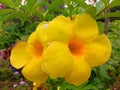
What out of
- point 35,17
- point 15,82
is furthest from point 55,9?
point 15,82

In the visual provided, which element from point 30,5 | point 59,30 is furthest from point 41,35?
point 30,5

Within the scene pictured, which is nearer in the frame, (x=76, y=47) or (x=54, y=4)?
(x=76, y=47)

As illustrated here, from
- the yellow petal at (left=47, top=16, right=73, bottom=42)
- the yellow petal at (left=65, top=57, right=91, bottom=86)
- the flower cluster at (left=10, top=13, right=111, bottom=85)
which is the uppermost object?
the yellow petal at (left=47, top=16, right=73, bottom=42)

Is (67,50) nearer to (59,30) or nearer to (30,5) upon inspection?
(59,30)

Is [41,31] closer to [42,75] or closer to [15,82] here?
[42,75]

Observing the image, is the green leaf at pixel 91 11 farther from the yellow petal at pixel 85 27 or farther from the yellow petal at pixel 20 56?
the yellow petal at pixel 20 56

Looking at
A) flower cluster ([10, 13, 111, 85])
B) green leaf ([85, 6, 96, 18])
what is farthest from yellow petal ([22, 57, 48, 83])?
green leaf ([85, 6, 96, 18])

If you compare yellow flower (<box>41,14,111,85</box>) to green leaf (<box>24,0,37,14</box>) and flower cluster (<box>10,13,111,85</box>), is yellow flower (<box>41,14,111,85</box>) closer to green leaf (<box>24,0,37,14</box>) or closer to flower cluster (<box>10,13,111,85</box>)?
flower cluster (<box>10,13,111,85</box>)
